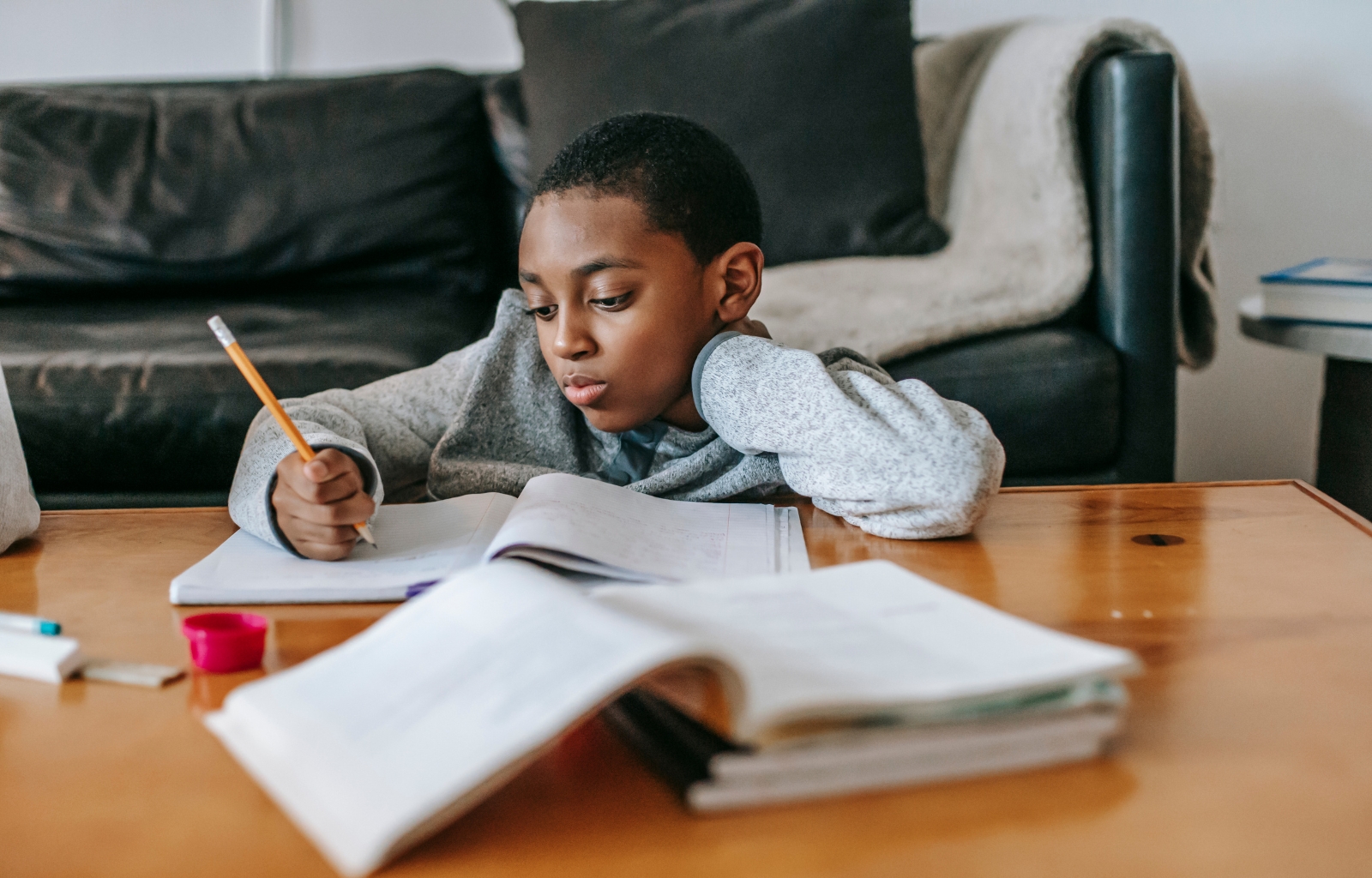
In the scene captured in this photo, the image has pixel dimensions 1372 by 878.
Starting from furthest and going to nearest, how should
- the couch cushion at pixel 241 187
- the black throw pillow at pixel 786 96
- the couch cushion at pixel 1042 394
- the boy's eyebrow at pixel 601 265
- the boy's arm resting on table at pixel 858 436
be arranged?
A: the couch cushion at pixel 241 187 → the black throw pillow at pixel 786 96 → the couch cushion at pixel 1042 394 → the boy's eyebrow at pixel 601 265 → the boy's arm resting on table at pixel 858 436

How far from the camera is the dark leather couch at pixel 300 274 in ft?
4.58

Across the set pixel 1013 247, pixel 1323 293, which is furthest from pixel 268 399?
pixel 1323 293

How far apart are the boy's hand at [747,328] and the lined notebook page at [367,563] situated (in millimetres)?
277

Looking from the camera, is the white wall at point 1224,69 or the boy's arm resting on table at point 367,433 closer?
the boy's arm resting on table at point 367,433

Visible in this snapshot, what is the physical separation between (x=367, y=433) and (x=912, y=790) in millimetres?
722

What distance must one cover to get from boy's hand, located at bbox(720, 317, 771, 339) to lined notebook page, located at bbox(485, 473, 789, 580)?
0.21 meters

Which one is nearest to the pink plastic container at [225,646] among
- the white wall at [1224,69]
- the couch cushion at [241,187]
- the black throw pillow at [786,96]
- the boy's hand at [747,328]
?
the boy's hand at [747,328]

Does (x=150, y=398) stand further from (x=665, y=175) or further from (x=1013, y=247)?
(x=1013, y=247)

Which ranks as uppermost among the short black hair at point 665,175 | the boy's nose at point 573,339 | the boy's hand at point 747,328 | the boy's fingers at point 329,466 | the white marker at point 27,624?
the short black hair at point 665,175

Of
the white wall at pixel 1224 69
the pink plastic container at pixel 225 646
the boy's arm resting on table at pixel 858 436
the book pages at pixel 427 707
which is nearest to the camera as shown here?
the book pages at pixel 427 707

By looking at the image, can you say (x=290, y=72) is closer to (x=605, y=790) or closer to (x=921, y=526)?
(x=921, y=526)

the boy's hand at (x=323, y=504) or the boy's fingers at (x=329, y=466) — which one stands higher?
the boy's fingers at (x=329, y=466)

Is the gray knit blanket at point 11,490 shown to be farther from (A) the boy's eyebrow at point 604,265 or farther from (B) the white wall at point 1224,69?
(B) the white wall at point 1224,69

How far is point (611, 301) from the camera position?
0.92 m
